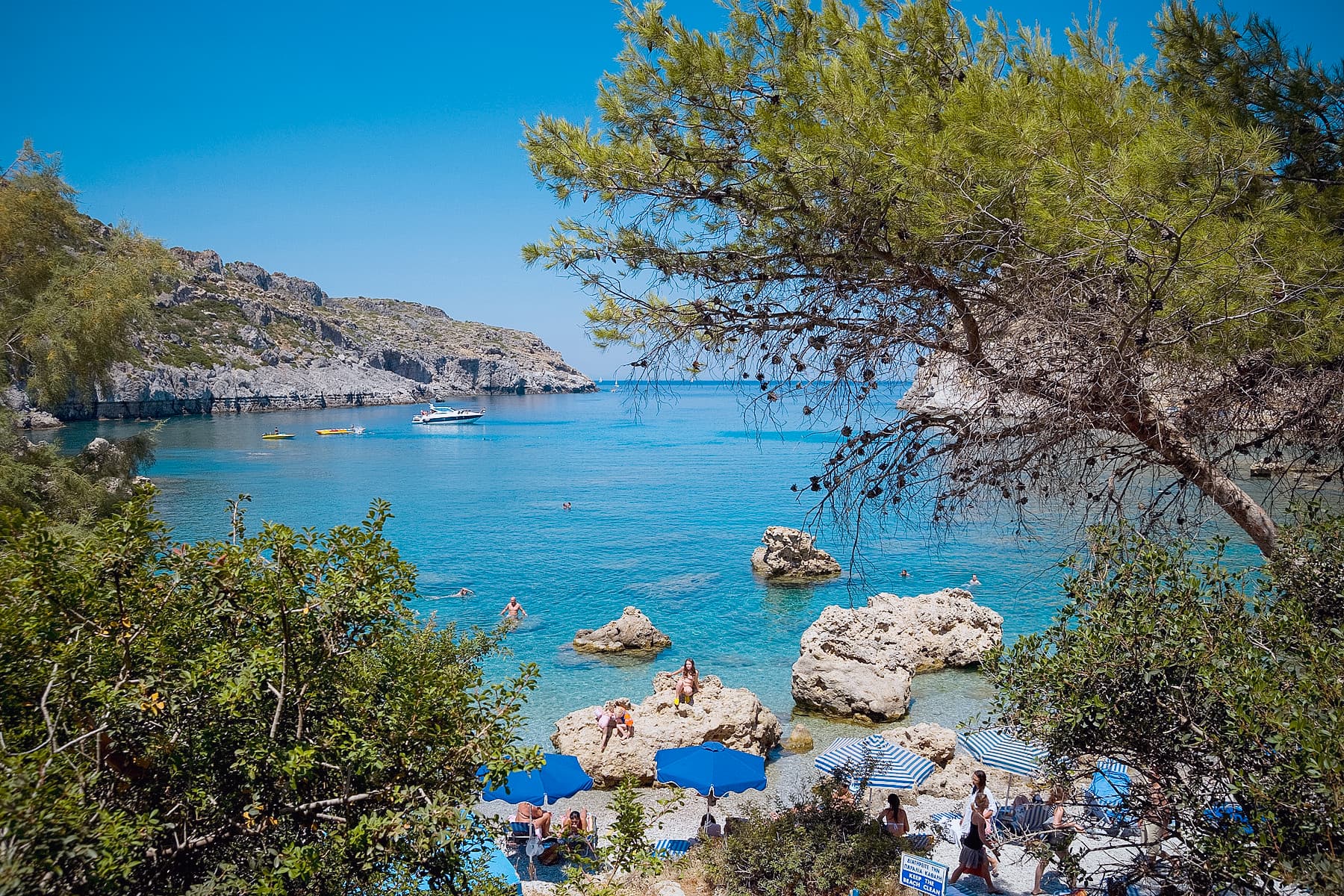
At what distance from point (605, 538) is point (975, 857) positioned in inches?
1036

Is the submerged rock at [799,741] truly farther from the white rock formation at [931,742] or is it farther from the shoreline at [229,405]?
the shoreline at [229,405]

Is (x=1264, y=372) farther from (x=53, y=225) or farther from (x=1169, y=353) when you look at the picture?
(x=53, y=225)

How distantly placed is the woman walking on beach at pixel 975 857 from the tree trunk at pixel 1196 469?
15.2 feet

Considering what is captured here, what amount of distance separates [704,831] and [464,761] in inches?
284

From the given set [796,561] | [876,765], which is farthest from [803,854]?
[796,561]

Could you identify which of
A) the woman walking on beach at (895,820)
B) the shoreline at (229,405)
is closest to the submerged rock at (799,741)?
the woman walking on beach at (895,820)

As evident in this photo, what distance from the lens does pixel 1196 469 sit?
501cm

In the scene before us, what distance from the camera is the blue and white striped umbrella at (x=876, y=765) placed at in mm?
10328

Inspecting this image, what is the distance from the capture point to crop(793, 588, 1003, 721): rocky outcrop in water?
48.5ft

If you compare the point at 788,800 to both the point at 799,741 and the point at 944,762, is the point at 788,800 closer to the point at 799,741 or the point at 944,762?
the point at 799,741

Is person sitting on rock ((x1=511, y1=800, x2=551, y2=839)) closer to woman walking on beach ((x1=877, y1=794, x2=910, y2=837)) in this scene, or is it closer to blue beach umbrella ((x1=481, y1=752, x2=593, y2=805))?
blue beach umbrella ((x1=481, y1=752, x2=593, y2=805))

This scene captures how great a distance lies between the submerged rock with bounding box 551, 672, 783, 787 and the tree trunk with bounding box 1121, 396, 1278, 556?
9154mm

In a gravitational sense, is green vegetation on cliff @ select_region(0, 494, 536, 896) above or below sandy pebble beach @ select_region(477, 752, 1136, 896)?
above

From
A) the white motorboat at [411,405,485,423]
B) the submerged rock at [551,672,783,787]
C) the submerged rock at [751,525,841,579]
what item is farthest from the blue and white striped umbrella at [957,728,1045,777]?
the white motorboat at [411,405,485,423]
